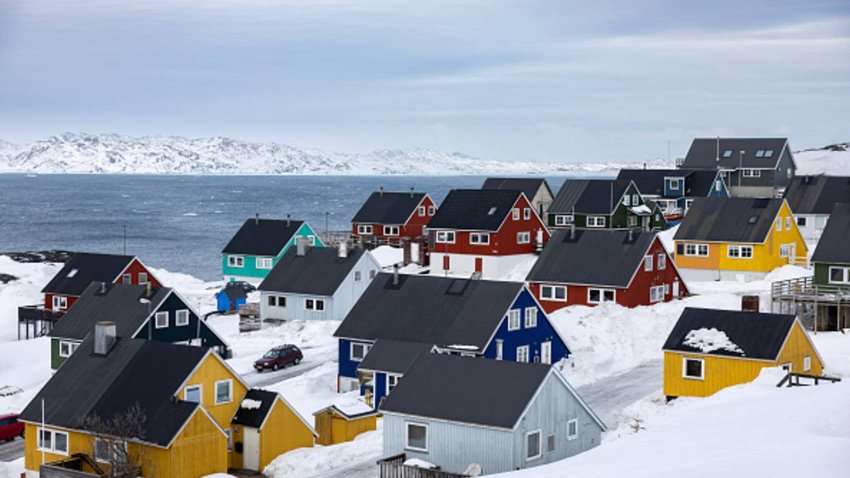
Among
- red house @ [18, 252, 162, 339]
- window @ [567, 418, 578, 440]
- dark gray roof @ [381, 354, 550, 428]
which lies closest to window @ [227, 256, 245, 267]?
red house @ [18, 252, 162, 339]

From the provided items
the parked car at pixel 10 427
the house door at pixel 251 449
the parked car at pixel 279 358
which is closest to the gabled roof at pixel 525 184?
the parked car at pixel 279 358

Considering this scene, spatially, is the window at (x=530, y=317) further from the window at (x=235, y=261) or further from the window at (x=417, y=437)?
the window at (x=235, y=261)

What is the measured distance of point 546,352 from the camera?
188ft

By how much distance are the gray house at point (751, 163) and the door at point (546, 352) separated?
60856 mm

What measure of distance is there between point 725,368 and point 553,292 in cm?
2295

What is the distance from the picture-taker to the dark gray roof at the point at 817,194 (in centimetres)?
9612

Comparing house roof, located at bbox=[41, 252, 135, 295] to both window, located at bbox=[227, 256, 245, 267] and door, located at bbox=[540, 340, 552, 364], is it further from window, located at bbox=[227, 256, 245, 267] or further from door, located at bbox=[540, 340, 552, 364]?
door, located at bbox=[540, 340, 552, 364]

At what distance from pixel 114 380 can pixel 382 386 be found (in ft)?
36.9

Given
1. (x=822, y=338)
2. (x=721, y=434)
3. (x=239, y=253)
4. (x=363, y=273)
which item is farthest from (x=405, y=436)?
(x=239, y=253)

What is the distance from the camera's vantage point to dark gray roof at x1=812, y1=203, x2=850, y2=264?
65.3 metres

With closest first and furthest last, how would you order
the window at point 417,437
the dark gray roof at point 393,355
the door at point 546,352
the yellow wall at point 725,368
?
1. the window at point 417,437
2. the yellow wall at point 725,368
3. the dark gray roof at point 393,355
4. the door at point 546,352

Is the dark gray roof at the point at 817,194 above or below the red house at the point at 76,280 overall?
above

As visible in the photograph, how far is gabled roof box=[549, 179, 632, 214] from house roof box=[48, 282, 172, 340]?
43.1 metres

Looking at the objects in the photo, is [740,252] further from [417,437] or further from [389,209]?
[417,437]
